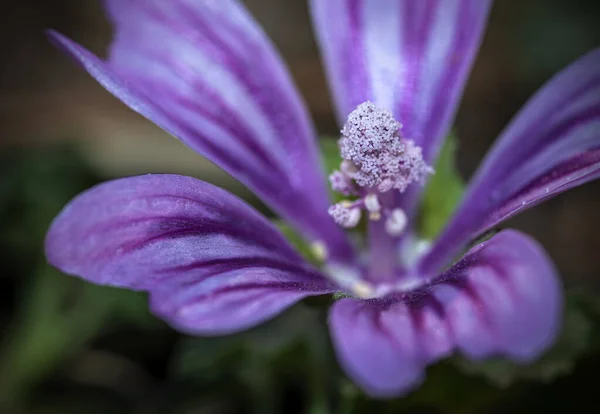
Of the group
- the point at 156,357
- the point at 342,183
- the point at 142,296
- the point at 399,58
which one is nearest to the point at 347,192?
the point at 342,183

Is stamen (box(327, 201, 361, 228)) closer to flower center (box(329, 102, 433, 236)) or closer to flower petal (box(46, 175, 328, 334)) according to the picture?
flower center (box(329, 102, 433, 236))

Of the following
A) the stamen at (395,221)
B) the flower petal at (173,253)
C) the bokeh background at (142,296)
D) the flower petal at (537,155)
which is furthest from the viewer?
the bokeh background at (142,296)

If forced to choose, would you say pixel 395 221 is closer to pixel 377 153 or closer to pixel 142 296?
pixel 377 153

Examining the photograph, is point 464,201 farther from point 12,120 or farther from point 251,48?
point 12,120

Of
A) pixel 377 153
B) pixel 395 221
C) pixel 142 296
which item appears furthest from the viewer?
pixel 142 296

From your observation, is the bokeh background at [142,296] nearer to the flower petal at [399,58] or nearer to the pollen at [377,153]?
the pollen at [377,153]

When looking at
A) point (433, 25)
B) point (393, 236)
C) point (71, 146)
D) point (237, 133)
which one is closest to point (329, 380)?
point (393, 236)

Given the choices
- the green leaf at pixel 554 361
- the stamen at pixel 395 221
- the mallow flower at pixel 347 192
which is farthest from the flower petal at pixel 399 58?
the green leaf at pixel 554 361
